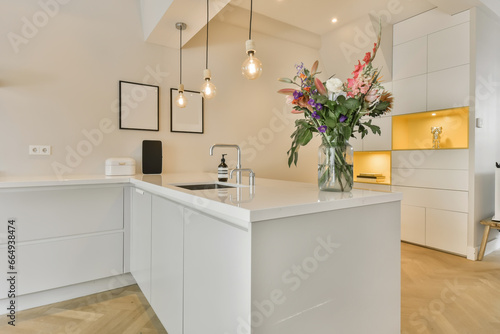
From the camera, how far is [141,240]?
1.86 meters

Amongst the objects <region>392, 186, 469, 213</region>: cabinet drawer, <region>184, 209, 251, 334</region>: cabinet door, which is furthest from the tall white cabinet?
<region>184, 209, 251, 334</region>: cabinet door

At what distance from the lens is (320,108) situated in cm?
117

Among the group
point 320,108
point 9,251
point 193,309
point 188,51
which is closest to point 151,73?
point 188,51

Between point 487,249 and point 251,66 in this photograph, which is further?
point 487,249

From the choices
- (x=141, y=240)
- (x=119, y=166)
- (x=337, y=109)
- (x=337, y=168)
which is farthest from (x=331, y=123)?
(x=119, y=166)

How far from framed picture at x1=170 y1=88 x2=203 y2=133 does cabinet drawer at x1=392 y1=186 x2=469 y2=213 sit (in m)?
2.69

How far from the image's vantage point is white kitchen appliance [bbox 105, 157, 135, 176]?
2289 mm

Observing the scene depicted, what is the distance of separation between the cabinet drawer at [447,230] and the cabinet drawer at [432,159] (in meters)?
0.53

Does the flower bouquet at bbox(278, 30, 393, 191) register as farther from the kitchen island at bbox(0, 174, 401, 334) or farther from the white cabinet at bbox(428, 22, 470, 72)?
the white cabinet at bbox(428, 22, 470, 72)

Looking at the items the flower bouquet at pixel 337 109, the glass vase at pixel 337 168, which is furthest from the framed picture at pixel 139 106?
the glass vase at pixel 337 168

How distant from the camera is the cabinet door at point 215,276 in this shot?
0.83 metres

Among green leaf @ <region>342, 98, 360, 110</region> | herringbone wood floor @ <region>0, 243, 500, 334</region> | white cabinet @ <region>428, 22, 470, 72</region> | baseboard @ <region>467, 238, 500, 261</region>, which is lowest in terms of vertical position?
herringbone wood floor @ <region>0, 243, 500, 334</region>

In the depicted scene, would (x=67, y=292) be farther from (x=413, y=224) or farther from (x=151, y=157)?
(x=413, y=224)

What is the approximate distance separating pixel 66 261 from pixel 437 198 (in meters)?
3.72
